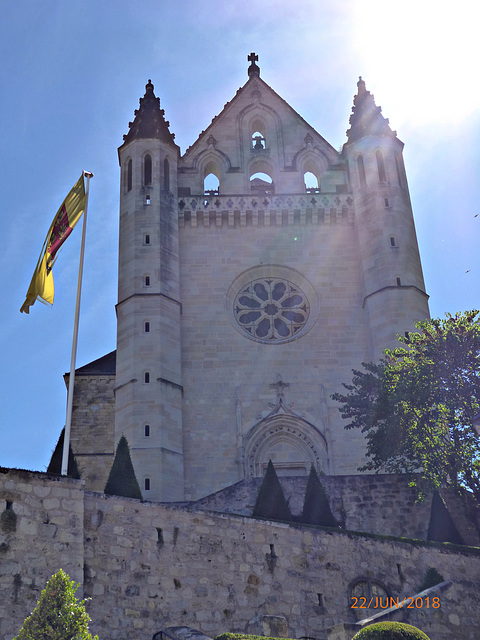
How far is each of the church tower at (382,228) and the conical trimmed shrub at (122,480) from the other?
12780mm

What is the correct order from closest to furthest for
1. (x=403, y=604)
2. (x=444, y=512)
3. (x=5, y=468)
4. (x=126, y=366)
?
(x=5, y=468) < (x=403, y=604) < (x=444, y=512) < (x=126, y=366)

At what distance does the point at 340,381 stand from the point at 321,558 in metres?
A: 15.1

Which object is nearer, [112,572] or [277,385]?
[112,572]

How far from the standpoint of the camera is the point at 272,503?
23.2m

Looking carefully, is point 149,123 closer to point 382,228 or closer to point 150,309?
point 150,309

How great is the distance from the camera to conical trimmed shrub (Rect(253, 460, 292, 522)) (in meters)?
22.8

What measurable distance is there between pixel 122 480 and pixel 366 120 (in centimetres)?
2176

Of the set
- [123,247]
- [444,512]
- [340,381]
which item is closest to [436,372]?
[444,512]

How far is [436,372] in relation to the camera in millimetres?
24484

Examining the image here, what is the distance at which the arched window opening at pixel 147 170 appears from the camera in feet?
123

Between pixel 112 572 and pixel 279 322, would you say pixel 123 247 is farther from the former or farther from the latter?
pixel 112 572

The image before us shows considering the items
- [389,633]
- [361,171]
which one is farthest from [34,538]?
[361,171]

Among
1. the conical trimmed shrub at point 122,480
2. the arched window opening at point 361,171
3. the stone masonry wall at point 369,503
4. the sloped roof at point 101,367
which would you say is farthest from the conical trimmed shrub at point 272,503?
the arched window opening at point 361,171

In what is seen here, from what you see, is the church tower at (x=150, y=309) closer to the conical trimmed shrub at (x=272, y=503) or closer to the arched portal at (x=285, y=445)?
the arched portal at (x=285, y=445)
